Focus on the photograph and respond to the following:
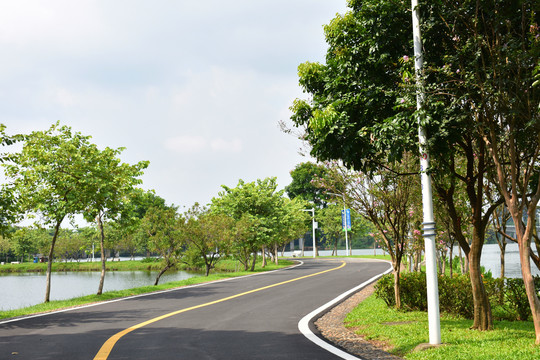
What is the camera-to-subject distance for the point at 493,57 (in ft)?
22.2

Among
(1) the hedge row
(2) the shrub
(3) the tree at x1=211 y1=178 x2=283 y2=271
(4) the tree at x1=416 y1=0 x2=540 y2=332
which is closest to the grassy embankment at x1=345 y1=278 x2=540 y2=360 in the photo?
(1) the hedge row

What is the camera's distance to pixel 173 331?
8.83m

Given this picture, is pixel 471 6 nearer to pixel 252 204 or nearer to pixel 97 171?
pixel 97 171

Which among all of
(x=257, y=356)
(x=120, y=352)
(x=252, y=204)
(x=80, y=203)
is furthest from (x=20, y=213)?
(x=252, y=204)

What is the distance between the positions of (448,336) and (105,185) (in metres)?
13.4

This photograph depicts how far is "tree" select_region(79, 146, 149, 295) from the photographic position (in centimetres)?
1678

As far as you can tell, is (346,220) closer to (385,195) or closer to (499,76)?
(385,195)

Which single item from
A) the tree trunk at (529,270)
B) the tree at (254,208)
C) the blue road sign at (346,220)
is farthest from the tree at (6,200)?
the blue road sign at (346,220)

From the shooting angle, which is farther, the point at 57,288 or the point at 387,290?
the point at 57,288

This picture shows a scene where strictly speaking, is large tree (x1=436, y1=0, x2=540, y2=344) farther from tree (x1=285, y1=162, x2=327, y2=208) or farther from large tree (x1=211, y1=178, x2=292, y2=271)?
tree (x1=285, y1=162, x2=327, y2=208)

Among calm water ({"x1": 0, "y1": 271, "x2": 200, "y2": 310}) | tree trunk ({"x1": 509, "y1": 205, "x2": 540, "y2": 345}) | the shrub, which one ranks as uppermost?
tree trunk ({"x1": 509, "y1": 205, "x2": 540, "y2": 345})

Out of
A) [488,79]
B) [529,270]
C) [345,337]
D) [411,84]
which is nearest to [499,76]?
[488,79]

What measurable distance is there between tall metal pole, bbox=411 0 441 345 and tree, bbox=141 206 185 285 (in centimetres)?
1981

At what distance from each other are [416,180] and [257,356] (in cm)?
647
